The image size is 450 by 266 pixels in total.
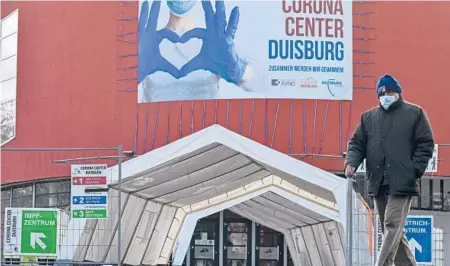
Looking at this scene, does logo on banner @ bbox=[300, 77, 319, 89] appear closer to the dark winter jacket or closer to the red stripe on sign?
the red stripe on sign

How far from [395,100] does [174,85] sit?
42.8ft

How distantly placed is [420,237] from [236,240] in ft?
41.3

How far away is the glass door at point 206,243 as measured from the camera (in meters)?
24.0

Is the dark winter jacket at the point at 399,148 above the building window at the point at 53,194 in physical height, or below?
above

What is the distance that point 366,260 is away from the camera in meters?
8.07

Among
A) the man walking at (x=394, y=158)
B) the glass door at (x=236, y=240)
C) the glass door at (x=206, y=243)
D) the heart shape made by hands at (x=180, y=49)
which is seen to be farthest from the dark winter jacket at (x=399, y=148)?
the glass door at (x=206, y=243)

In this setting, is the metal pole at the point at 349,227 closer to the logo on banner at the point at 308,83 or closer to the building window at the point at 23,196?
the logo on banner at the point at 308,83

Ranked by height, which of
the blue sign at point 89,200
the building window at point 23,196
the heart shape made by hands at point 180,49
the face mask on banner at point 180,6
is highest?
the face mask on banner at point 180,6

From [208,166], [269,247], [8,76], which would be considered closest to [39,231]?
[208,166]

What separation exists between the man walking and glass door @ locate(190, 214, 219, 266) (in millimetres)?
17554

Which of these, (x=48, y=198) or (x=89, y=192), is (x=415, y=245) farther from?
(x=48, y=198)

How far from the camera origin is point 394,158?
6402mm

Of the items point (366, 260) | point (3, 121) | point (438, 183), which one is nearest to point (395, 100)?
point (366, 260)

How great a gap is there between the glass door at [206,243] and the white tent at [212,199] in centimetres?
150
